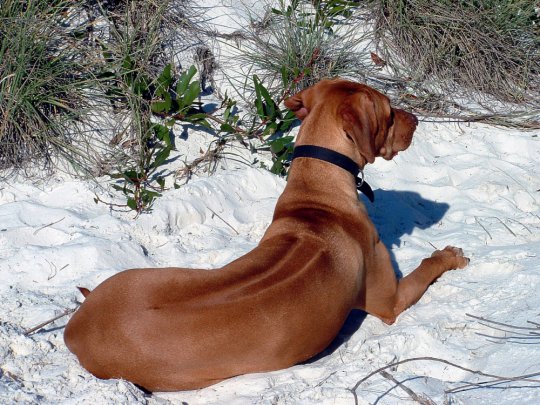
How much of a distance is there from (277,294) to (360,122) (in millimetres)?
1171

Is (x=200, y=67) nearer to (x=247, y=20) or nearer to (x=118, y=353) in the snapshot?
(x=247, y=20)

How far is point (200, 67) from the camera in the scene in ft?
22.8

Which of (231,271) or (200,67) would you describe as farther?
(200,67)

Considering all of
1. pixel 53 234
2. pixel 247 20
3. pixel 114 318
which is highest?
pixel 247 20

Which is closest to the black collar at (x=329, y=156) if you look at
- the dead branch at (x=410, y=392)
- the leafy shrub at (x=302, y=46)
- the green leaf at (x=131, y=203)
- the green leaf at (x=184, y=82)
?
the dead branch at (x=410, y=392)

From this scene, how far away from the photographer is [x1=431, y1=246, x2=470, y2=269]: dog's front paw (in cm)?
496

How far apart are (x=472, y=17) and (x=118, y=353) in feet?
16.9

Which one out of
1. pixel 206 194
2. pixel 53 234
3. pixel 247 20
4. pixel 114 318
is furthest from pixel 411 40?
pixel 114 318

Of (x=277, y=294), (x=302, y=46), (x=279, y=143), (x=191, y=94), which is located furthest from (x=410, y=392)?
(x=302, y=46)

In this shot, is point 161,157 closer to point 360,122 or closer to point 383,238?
point 383,238

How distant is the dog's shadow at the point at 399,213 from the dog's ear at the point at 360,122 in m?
1.14

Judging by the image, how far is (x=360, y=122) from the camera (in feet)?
14.5

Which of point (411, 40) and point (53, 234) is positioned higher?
point (411, 40)

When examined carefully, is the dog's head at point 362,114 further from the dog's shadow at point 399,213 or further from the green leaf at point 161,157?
the green leaf at point 161,157
